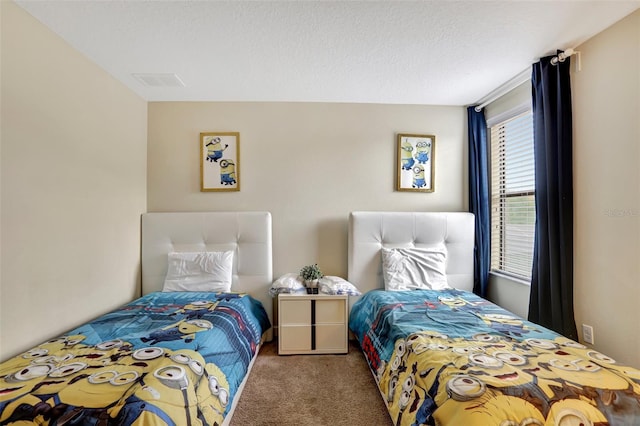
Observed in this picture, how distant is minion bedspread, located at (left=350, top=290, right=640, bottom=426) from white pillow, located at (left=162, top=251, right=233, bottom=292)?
1412 mm

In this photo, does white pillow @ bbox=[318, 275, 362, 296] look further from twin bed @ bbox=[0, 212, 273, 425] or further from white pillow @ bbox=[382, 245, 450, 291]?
twin bed @ bbox=[0, 212, 273, 425]

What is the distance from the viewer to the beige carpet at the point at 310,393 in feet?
5.71

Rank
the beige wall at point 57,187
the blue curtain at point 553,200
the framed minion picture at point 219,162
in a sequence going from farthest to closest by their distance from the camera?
the framed minion picture at point 219,162 < the blue curtain at point 553,200 < the beige wall at point 57,187

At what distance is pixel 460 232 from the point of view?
9.32 feet

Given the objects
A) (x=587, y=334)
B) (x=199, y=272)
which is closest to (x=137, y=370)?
(x=199, y=272)

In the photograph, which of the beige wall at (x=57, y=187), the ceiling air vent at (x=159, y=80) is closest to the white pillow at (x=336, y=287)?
the beige wall at (x=57, y=187)

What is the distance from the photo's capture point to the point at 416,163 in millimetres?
2992

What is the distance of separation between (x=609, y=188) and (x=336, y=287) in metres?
1.97

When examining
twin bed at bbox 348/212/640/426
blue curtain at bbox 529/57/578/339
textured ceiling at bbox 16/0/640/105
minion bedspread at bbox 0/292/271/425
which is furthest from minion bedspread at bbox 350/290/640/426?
textured ceiling at bbox 16/0/640/105

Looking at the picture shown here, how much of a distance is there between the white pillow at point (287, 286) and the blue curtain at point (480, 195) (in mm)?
1749

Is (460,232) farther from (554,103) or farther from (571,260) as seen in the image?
(554,103)

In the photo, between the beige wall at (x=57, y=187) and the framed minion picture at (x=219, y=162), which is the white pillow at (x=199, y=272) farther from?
the framed minion picture at (x=219, y=162)

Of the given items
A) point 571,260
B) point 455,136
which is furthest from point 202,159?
point 571,260

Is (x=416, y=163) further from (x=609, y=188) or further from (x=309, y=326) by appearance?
(x=309, y=326)
